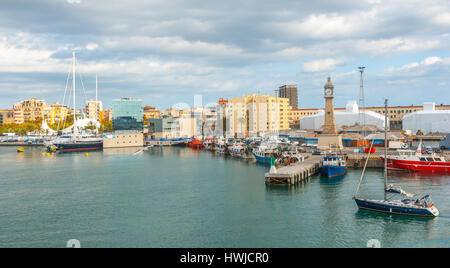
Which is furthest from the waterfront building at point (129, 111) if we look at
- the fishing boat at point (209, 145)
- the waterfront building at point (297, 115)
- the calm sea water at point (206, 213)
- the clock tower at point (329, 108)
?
the calm sea water at point (206, 213)

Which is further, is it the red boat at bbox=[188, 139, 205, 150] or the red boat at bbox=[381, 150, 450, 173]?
the red boat at bbox=[188, 139, 205, 150]

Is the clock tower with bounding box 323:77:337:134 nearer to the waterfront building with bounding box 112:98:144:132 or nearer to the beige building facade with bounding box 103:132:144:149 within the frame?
the beige building facade with bounding box 103:132:144:149

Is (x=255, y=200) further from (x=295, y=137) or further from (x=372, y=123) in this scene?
(x=372, y=123)

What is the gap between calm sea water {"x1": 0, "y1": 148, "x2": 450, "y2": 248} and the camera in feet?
68.2

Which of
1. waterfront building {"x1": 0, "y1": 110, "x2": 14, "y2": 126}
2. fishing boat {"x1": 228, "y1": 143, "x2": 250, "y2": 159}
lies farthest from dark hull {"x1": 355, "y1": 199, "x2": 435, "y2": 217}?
waterfront building {"x1": 0, "y1": 110, "x2": 14, "y2": 126}

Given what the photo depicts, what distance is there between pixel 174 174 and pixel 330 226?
27.5m

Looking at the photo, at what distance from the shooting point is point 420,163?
4272cm

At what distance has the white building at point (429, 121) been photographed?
10250 centimetres

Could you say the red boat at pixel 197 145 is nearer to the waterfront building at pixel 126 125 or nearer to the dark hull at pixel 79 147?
the waterfront building at pixel 126 125

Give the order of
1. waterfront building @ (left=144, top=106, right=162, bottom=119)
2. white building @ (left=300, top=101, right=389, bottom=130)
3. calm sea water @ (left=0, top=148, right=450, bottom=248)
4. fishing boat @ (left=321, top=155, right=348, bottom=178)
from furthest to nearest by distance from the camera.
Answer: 1. waterfront building @ (left=144, top=106, right=162, bottom=119)
2. white building @ (left=300, top=101, right=389, bottom=130)
3. fishing boat @ (left=321, top=155, right=348, bottom=178)
4. calm sea water @ (left=0, top=148, right=450, bottom=248)

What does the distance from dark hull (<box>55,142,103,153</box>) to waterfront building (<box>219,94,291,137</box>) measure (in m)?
45.2

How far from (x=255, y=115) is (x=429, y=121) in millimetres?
50185

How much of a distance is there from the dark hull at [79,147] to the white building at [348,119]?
204ft

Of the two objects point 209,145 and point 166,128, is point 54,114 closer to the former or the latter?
point 166,128
